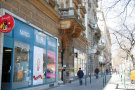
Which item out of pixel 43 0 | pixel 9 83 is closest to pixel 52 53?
pixel 43 0

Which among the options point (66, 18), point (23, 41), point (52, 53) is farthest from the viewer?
point (66, 18)

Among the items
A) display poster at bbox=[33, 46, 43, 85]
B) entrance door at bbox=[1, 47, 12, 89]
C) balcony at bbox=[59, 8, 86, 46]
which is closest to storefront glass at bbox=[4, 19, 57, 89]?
display poster at bbox=[33, 46, 43, 85]

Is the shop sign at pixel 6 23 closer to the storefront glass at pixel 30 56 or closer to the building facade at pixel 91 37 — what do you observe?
the storefront glass at pixel 30 56

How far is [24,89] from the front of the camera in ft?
35.8

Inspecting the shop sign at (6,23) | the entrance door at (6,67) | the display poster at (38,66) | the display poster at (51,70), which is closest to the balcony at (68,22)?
the display poster at (51,70)

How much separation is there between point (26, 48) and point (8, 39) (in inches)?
82.4

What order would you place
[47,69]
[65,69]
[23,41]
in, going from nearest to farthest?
[23,41]
[47,69]
[65,69]

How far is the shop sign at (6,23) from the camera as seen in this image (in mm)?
8664

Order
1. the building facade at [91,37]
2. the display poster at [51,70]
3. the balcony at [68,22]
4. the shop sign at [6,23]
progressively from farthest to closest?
the building facade at [91,37]
the balcony at [68,22]
the display poster at [51,70]
the shop sign at [6,23]

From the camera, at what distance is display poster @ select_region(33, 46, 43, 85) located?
1259 centimetres

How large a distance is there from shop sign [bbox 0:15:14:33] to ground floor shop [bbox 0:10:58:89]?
1.28 ft

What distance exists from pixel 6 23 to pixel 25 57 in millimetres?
3294

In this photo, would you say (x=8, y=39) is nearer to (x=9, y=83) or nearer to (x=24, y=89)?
(x=9, y=83)

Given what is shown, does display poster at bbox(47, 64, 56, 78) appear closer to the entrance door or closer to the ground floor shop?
the ground floor shop
